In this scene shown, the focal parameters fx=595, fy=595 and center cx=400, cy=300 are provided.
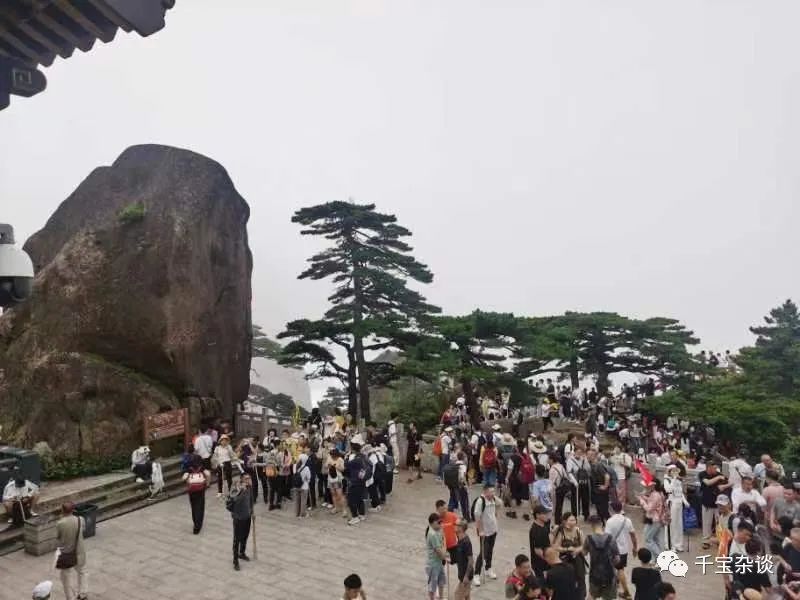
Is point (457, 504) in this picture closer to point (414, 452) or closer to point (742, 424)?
point (414, 452)

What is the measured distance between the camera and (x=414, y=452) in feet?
59.4

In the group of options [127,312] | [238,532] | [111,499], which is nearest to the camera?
[238,532]

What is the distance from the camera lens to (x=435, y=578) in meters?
8.56

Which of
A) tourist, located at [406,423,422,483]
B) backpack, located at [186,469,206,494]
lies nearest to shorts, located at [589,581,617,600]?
backpack, located at [186,469,206,494]

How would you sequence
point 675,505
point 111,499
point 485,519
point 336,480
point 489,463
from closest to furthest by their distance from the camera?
point 485,519
point 675,505
point 489,463
point 336,480
point 111,499

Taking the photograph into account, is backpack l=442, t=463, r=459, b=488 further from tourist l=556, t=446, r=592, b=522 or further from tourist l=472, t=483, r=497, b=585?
tourist l=472, t=483, r=497, b=585

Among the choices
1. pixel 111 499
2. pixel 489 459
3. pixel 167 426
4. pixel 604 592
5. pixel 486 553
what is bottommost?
pixel 111 499

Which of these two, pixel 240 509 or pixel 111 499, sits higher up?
pixel 240 509

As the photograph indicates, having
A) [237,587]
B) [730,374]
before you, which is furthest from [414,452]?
[730,374]

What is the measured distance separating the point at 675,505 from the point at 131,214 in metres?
18.1

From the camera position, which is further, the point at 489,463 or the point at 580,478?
the point at 489,463

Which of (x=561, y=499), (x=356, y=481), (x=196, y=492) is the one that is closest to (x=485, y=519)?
(x=561, y=499)

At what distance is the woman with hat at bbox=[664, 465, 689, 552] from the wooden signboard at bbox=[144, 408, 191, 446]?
13.4m

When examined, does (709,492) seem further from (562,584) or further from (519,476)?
(562,584)
